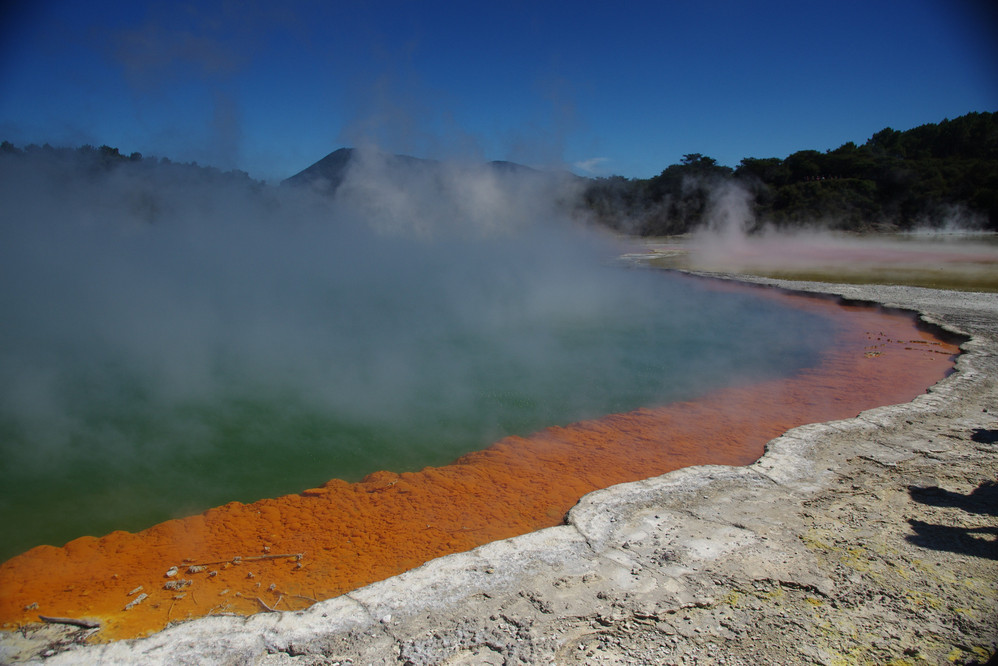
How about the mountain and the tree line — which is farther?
the tree line

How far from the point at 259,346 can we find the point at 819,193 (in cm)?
3087

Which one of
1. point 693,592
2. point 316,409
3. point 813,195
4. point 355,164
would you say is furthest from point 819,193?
point 693,592

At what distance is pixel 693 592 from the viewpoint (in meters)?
2.07

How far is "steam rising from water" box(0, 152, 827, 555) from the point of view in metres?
3.79

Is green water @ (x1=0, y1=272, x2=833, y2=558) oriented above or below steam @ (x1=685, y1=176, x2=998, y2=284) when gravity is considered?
below

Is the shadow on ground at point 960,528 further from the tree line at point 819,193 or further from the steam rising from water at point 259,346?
the tree line at point 819,193

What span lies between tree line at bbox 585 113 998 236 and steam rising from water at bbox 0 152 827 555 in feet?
60.4

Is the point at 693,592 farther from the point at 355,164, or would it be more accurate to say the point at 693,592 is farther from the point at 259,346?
the point at 355,164

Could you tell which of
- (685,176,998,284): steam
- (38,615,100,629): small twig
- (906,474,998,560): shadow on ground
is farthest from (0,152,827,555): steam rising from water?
(685,176,998,284): steam

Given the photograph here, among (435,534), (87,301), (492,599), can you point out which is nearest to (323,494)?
(435,534)

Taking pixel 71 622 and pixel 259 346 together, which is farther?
pixel 259 346

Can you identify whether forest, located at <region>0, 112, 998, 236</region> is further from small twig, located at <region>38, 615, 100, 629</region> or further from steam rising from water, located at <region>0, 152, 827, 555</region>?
small twig, located at <region>38, 615, 100, 629</region>

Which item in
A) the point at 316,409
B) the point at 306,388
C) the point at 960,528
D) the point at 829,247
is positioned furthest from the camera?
the point at 829,247

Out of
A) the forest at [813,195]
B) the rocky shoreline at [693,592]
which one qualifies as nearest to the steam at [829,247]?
the forest at [813,195]
